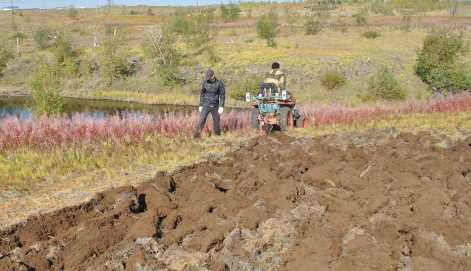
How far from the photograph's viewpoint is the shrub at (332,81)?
32.8 metres

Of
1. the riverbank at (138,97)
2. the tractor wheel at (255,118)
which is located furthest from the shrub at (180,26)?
the tractor wheel at (255,118)

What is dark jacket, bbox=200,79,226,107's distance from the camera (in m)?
13.9

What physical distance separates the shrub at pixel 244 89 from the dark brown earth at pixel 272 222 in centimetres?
2067

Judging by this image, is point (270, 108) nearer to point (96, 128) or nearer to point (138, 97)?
point (96, 128)

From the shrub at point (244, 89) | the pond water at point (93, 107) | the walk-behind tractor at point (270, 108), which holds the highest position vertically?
the walk-behind tractor at point (270, 108)

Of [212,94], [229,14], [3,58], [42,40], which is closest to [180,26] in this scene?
[42,40]

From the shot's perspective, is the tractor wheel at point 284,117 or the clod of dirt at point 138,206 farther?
the tractor wheel at point 284,117

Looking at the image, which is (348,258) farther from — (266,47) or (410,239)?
(266,47)

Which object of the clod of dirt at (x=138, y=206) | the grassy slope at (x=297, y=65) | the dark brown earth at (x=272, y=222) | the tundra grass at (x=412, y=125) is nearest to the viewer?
the dark brown earth at (x=272, y=222)

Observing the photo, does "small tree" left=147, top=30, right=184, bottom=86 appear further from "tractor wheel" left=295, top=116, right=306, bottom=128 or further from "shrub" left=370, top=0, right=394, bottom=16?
"shrub" left=370, top=0, right=394, bottom=16

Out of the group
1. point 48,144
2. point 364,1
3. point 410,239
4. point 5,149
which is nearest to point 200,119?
point 48,144

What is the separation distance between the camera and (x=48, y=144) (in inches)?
520

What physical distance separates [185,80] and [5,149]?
23619 mm

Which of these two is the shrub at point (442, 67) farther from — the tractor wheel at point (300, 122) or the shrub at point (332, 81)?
the tractor wheel at point (300, 122)
